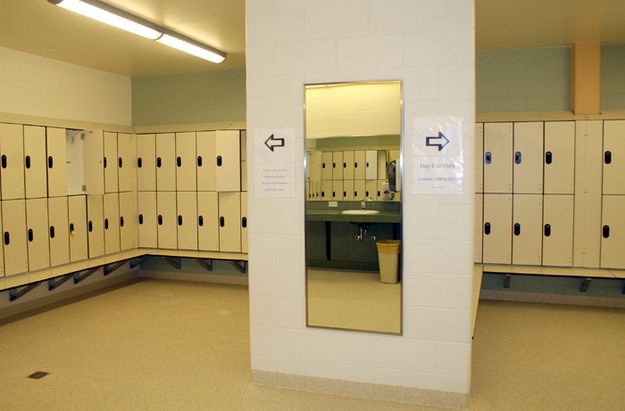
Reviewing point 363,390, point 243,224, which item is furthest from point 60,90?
point 363,390

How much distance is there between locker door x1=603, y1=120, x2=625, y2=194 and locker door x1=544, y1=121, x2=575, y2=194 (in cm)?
30

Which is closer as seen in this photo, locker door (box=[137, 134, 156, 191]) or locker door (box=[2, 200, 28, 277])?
locker door (box=[2, 200, 28, 277])

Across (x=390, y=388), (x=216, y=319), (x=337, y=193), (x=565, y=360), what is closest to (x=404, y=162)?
(x=337, y=193)

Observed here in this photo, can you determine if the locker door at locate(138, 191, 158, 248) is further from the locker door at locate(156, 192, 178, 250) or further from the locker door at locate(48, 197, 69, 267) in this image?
the locker door at locate(48, 197, 69, 267)

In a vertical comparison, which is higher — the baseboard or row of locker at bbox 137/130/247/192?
row of locker at bbox 137/130/247/192

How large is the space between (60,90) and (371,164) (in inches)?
169

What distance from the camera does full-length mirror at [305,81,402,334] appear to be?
10.2ft

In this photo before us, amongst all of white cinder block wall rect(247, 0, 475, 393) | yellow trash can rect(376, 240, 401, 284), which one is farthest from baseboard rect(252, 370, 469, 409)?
yellow trash can rect(376, 240, 401, 284)

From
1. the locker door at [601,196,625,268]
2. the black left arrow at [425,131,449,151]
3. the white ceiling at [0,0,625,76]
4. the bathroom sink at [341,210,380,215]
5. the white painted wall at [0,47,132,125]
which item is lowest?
the locker door at [601,196,625,268]

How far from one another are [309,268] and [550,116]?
11.4 feet

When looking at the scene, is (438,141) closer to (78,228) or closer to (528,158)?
(528,158)

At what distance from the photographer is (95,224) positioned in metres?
6.00

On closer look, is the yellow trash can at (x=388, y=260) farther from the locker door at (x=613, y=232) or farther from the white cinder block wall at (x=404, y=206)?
the locker door at (x=613, y=232)

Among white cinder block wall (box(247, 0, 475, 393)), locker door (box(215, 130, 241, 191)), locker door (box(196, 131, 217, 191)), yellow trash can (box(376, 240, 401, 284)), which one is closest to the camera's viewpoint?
white cinder block wall (box(247, 0, 475, 393))
